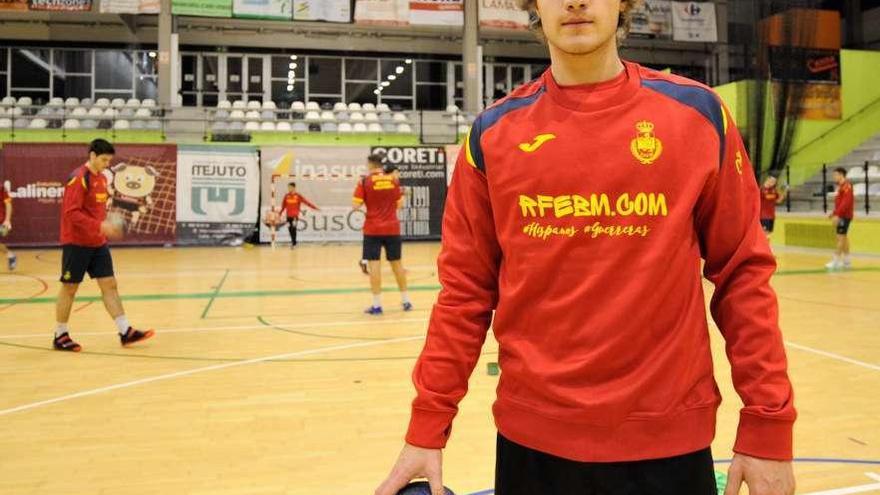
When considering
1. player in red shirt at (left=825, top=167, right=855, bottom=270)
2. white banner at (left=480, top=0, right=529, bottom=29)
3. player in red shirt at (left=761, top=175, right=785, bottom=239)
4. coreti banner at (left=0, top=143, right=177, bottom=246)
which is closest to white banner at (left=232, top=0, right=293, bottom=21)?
coreti banner at (left=0, top=143, right=177, bottom=246)

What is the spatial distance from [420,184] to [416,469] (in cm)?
2052

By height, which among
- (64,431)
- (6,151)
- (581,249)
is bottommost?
(64,431)

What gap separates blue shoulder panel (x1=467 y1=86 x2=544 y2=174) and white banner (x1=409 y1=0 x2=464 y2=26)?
74.4 ft

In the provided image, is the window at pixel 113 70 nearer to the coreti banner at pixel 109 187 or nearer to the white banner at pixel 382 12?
the coreti banner at pixel 109 187

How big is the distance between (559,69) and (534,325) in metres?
0.57

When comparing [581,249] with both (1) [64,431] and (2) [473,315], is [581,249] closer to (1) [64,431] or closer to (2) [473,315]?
(2) [473,315]

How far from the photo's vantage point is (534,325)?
1.55 meters

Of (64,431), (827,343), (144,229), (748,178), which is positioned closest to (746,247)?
(748,178)

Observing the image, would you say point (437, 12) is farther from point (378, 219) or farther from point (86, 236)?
point (86, 236)

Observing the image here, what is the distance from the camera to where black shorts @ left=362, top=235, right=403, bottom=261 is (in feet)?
29.0

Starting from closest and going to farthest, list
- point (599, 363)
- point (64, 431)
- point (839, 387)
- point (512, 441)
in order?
1. point (599, 363)
2. point (512, 441)
3. point (64, 431)
4. point (839, 387)

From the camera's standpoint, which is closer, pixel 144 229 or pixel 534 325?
pixel 534 325

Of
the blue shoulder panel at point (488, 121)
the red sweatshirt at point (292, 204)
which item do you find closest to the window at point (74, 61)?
the red sweatshirt at point (292, 204)

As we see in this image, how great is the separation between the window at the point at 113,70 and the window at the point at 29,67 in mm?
1671
